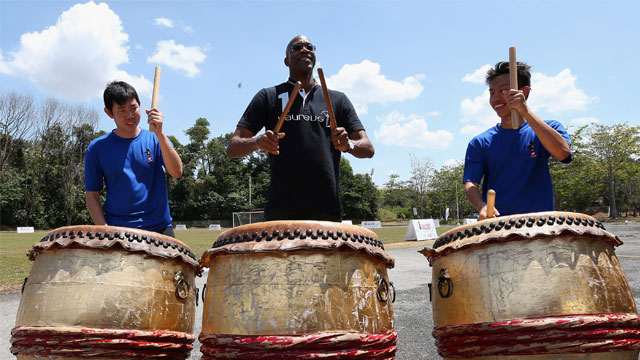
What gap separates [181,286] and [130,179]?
829 mm

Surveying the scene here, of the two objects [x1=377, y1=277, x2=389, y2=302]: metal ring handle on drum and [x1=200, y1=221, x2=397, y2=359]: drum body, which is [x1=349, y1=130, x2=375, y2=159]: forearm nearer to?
[x1=200, y1=221, x2=397, y2=359]: drum body

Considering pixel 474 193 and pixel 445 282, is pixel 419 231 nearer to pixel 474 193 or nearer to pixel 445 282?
pixel 474 193

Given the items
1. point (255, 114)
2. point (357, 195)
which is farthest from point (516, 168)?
point (357, 195)

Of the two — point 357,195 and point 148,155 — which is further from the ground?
point 357,195

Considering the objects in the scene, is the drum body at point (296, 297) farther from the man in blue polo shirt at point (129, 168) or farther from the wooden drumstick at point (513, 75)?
the wooden drumstick at point (513, 75)

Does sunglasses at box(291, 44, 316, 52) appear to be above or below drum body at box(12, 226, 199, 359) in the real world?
above

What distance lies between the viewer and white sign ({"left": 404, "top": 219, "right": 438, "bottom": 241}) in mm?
19297

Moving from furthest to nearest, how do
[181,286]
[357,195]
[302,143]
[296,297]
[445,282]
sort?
[357,195] → [302,143] → [181,286] → [445,282] → [296,297]

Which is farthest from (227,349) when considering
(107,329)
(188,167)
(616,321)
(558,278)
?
(188,167)

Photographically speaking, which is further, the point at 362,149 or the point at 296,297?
the point at 362,149

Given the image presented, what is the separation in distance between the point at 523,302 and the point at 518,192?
0.87 m

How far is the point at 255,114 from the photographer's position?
2.84 meters

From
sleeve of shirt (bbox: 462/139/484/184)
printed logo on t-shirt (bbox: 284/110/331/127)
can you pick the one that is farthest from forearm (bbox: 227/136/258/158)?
sleeve of shirt (bbox: 462/139/484/184)

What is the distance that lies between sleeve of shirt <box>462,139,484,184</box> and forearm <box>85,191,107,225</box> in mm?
2361
